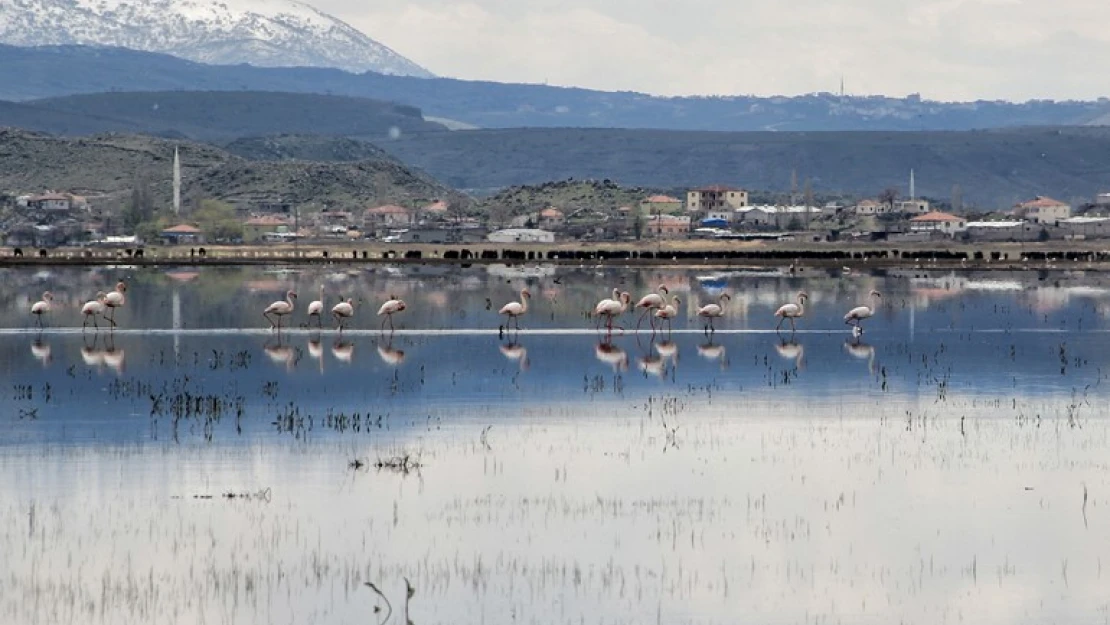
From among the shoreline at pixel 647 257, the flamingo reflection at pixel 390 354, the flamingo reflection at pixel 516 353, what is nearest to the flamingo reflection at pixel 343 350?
the flamingo reflection at pixel 390 354

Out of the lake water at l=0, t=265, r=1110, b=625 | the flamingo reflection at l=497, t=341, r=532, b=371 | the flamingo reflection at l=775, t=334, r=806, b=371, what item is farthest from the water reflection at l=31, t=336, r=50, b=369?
the flamingo reflection at l=775, t=334, r=806, b=371

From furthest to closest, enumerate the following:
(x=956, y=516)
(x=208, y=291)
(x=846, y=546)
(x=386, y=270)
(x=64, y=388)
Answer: (x=386, y=270)
(x=208, y=291)
(x=64, y=388)
(x=956, y=516)
(x=846, y=546)

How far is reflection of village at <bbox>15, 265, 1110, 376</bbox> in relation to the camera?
52750 millimetres

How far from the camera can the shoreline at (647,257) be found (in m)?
123

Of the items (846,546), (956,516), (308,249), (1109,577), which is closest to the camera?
A: (1109,577)

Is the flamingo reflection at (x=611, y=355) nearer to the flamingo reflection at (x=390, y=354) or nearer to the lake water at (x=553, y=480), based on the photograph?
the lake water at (x=553, y=480)

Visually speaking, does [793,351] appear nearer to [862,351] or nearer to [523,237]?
[862,351]

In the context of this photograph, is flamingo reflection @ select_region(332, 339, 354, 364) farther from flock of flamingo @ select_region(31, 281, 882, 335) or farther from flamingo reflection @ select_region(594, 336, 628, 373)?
flamingo reflection @ select_region(594, 336, 628, 373)

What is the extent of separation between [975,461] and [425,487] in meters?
8.80

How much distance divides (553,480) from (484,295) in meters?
55.5

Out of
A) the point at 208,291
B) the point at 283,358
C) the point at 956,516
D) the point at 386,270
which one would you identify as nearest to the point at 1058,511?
the point at 956,516

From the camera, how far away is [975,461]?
3108 centimetres

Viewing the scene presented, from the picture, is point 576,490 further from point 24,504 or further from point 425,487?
point 24,504

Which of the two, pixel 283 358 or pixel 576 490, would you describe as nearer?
pixel 576 490
